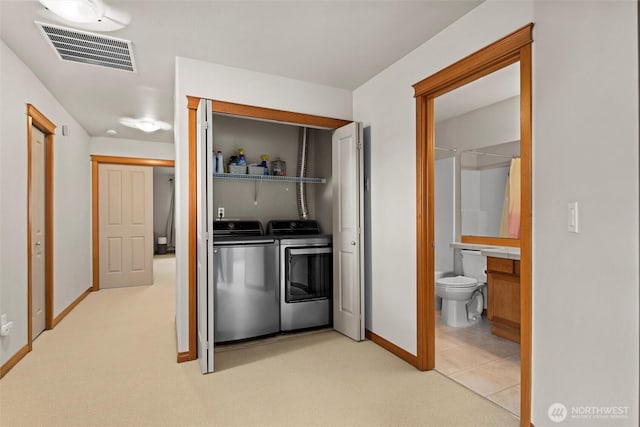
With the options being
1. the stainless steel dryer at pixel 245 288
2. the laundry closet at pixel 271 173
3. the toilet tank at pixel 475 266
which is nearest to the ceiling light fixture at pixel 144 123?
the laundry closet at pixel 271 173

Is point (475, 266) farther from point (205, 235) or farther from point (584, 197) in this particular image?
point (205, 235)

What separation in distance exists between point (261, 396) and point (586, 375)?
5.69 ft

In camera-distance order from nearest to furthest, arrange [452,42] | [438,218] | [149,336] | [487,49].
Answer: [487,49] < [452,42] < [149,336] < [438,218]

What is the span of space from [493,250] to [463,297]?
0.60m

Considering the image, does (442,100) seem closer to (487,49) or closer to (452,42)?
(452,42)

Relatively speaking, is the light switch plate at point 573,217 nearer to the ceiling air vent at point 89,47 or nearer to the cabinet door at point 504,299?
the cabinet door at point 504,299

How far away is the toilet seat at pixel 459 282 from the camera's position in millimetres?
3648

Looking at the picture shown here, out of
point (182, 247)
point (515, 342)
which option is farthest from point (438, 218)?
point (182, 247)

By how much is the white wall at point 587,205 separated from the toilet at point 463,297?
74.1 inches

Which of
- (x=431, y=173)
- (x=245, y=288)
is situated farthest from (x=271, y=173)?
(x=431, y=173)

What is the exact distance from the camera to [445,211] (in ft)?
14.5

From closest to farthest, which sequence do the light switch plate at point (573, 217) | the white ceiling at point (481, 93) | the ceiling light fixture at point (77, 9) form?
the light switch plate at point (573, 217) → the ceiling light fixture at point (77, 9) → the white ceiling at point (481, 93)

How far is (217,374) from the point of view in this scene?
2.58 m

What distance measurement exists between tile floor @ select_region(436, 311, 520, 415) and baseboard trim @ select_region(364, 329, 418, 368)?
7.8 inches
